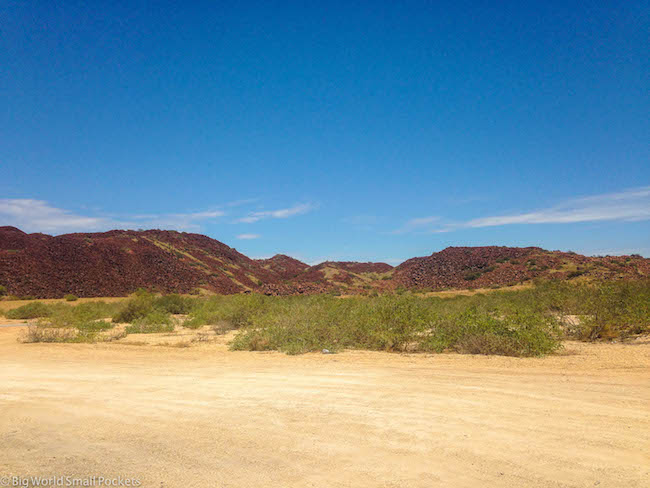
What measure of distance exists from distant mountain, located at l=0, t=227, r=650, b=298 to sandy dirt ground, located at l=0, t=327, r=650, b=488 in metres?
42.2

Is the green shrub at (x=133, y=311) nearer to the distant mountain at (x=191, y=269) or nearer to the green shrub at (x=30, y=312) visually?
the green shrub at (x=30, y=312)

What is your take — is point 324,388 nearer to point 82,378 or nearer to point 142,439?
point 142,439

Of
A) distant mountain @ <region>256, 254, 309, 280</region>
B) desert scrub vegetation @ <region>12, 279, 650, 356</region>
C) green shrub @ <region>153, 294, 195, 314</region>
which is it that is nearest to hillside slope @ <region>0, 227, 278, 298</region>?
distant mountain @ <region>256, 254, 309, 280</region>

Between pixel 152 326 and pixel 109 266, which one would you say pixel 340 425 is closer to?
pixel 152 326

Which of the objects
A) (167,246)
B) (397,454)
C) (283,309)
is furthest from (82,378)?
(167,246)

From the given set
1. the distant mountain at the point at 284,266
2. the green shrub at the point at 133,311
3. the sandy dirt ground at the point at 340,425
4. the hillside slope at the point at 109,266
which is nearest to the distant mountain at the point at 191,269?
the hillside slope at the point at 109,266

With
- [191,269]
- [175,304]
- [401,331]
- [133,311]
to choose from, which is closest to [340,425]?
[401,331]

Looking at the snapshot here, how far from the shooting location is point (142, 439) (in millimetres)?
5996

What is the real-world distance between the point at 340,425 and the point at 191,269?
6682 cm

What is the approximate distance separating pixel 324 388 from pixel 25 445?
4.78 meters

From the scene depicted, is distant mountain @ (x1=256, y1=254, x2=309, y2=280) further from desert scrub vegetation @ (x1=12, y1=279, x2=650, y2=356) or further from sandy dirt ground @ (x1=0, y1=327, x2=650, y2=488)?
sandy dirt ground @ (x1=0, y1=327, x2=650, y2=488)

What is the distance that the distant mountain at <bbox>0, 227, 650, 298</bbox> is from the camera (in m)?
51.1

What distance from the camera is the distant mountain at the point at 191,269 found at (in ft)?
168

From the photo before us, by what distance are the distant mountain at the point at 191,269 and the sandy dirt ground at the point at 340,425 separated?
42.2 meters
